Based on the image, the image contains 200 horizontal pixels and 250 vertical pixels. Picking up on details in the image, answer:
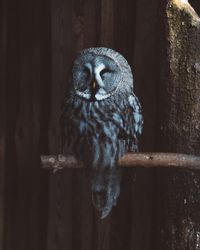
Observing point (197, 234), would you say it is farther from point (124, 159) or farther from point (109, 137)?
point (109, 137)

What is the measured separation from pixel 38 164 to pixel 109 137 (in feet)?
1.70

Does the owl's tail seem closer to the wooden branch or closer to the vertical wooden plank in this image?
the wooden branch

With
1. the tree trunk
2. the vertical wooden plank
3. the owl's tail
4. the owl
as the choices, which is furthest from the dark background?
the tree trunk

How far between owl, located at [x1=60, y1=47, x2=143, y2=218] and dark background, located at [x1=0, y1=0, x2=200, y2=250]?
0.22 m

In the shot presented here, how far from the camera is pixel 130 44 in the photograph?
8.50 feet

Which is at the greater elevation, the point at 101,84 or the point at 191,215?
the point at 101,84

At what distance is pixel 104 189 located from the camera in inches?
95.9

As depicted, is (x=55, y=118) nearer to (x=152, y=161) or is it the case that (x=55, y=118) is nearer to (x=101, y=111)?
(x=101, y=111)

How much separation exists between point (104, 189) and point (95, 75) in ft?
1.49

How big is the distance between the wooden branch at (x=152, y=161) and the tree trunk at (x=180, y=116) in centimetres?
7

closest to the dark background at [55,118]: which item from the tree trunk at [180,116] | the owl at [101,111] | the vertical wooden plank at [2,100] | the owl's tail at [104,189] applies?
the vertical wooden plank at [2,100]

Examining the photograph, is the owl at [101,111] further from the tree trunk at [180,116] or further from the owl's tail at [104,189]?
the tree trunk at [180,116]

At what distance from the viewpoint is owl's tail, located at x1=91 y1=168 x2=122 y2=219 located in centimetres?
242

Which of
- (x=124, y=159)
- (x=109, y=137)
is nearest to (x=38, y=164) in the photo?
(x=109, y=137)
